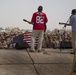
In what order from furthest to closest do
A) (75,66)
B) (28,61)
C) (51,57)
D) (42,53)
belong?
(42,53) < (51,57) < (28,61) < (75,66)

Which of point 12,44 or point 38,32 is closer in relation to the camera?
point 38,32

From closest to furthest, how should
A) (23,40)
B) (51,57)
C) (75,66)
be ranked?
(75,66)
(51,57)
(23,40)

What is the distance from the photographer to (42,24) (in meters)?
10.0

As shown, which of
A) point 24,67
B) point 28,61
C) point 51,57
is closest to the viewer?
point 24,67

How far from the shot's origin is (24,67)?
290 inches

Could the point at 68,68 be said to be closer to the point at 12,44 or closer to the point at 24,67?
the point at 24,67

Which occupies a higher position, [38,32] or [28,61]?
[38,32]

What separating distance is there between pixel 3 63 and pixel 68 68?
2.02 m

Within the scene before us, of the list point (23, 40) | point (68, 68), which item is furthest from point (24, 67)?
point (23, 40)

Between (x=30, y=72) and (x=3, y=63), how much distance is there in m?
1.27

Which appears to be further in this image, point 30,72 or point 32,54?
point 32,54

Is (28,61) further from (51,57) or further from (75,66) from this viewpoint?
(75,66)

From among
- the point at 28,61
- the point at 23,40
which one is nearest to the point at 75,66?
the point at 28,61

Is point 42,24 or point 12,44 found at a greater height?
point 42,24
